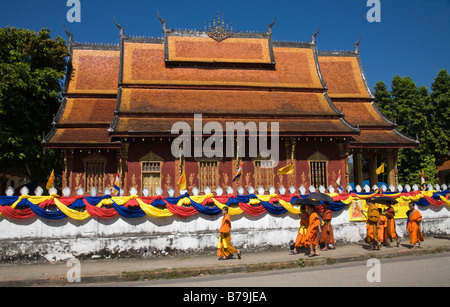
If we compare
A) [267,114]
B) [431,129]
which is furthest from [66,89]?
[431,129]

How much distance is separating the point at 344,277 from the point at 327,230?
4.04 meters

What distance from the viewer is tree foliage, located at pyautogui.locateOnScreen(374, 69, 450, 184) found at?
1066 inches

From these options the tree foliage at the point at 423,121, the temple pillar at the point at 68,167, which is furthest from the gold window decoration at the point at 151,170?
the tree foliage at the point at 423,121

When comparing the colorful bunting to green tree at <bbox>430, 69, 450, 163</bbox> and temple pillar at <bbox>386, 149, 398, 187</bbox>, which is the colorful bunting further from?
green tree at <bbox>430, 69, 450, 163</bbox>

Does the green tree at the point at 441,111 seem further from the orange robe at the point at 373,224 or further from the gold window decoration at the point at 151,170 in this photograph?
the gold window decoration at the point at 151,170

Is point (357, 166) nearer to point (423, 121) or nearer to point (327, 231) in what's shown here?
point (423, 121)

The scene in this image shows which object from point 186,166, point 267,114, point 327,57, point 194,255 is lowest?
point 194,255

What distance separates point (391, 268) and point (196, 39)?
1688 cm

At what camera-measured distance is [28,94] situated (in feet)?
63.4

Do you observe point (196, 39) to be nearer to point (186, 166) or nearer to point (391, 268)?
point (186, 166)

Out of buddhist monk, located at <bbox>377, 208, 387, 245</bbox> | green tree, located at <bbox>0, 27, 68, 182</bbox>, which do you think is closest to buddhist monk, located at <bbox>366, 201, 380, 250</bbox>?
buddhist monk, located at <bbox>377, 208, 387, 245</bbox>

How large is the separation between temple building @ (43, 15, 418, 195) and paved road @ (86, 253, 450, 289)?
7897mm
